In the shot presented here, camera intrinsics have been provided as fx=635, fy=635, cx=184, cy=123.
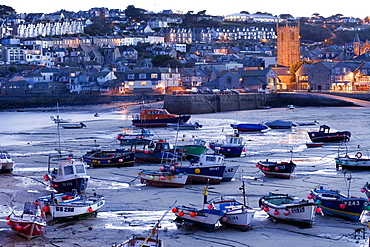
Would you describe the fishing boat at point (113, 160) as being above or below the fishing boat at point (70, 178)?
below

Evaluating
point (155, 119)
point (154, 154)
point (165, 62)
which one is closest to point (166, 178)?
point (154, 154)

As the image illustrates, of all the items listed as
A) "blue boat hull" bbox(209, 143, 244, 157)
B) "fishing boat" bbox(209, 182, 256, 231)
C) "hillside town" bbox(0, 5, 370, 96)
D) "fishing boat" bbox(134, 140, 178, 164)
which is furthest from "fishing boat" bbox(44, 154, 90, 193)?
"hillside town" bbox(0, 5, 370, 96)

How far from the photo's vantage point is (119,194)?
18.1m

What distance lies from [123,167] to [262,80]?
47.5 metres

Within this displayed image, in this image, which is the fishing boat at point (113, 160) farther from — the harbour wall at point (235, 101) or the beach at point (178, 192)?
A: the harbour wall at point (235, 101)

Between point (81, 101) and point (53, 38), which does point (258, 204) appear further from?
point (53, 38)

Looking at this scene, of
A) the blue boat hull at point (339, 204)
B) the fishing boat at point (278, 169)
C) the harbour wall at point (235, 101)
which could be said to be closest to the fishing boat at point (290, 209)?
the blue boat hull at point (339, 204)

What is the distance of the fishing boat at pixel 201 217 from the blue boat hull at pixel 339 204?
259 centimetres

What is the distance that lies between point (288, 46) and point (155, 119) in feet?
135

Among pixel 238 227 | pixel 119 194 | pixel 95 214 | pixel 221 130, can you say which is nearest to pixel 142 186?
pixel 119 194

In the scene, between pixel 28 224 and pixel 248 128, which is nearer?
pixel 28 224

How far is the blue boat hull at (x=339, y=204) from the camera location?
1428 centimetres

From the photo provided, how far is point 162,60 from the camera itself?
8862cm

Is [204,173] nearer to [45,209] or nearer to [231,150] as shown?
[45,209]
